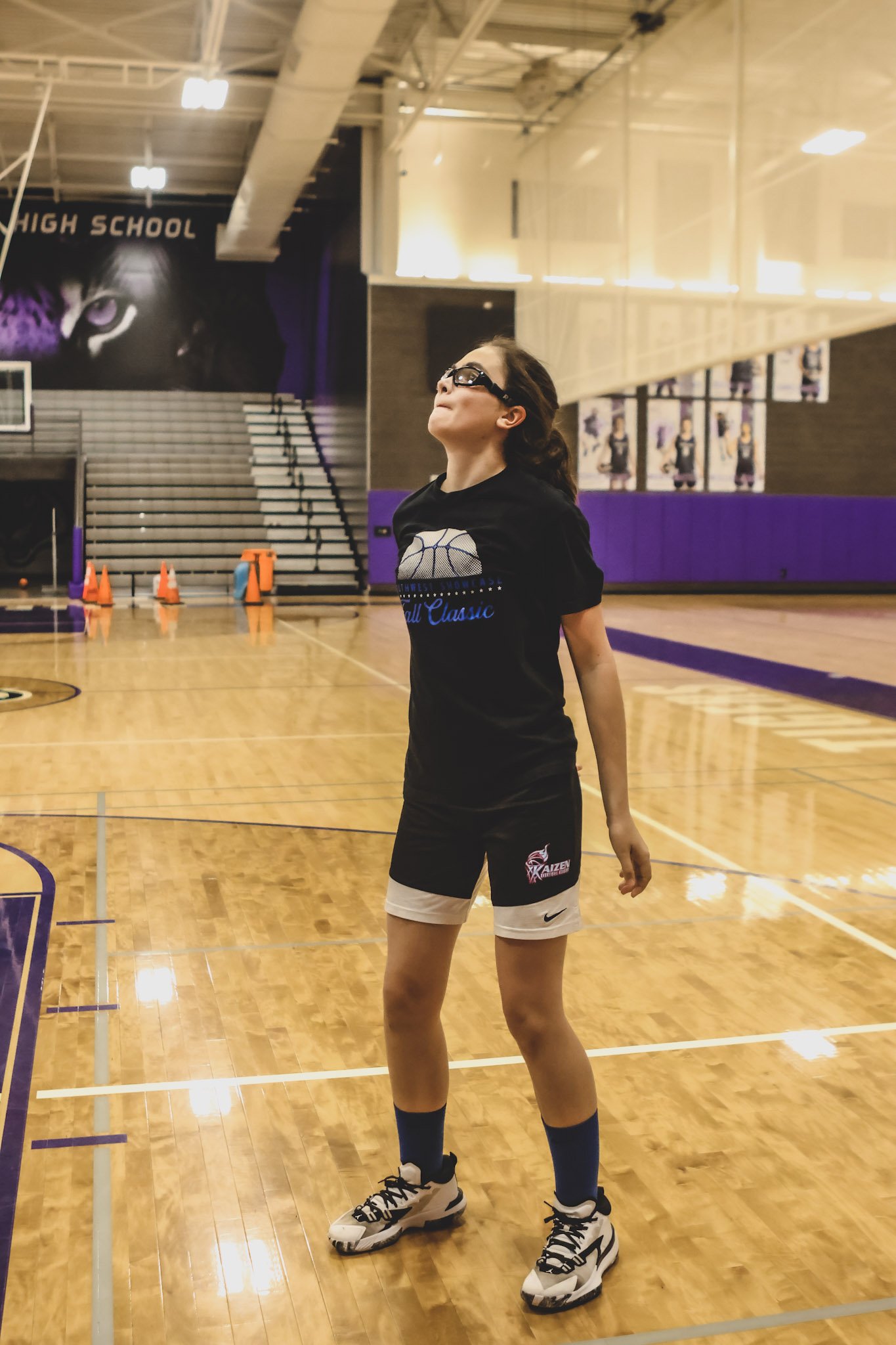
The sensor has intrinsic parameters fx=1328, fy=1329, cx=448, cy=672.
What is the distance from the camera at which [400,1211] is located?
2363mm

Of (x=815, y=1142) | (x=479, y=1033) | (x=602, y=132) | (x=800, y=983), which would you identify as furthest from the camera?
(x=602, y=132)

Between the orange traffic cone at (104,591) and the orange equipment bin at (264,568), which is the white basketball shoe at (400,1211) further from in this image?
the orange equipment bin at (264,568)

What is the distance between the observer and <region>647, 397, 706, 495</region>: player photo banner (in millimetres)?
21125

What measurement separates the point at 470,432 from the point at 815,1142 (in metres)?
1.64

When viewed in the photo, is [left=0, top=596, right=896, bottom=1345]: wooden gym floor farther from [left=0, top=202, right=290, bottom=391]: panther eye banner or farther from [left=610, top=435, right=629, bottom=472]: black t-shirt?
[left=0, top=202, right=290, bottom=391]: panther eye banner

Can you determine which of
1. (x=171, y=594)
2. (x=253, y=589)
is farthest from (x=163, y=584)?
(x=253, y=589)

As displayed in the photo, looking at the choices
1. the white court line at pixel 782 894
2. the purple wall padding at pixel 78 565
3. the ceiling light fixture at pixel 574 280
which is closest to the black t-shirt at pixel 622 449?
the ceiling light fixture at pixel 574 280

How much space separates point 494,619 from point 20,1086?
5.49ft

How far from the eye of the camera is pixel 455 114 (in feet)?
61.8

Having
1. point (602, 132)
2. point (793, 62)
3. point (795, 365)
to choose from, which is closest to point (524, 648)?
point (793, 62)

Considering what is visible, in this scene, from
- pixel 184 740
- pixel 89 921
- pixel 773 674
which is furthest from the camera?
pixel 773 674

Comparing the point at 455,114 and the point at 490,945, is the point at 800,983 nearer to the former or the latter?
the point at 490,945

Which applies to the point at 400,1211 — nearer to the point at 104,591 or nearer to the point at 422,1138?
the point at 422,1138

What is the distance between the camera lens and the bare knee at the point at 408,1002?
2.23 meters
